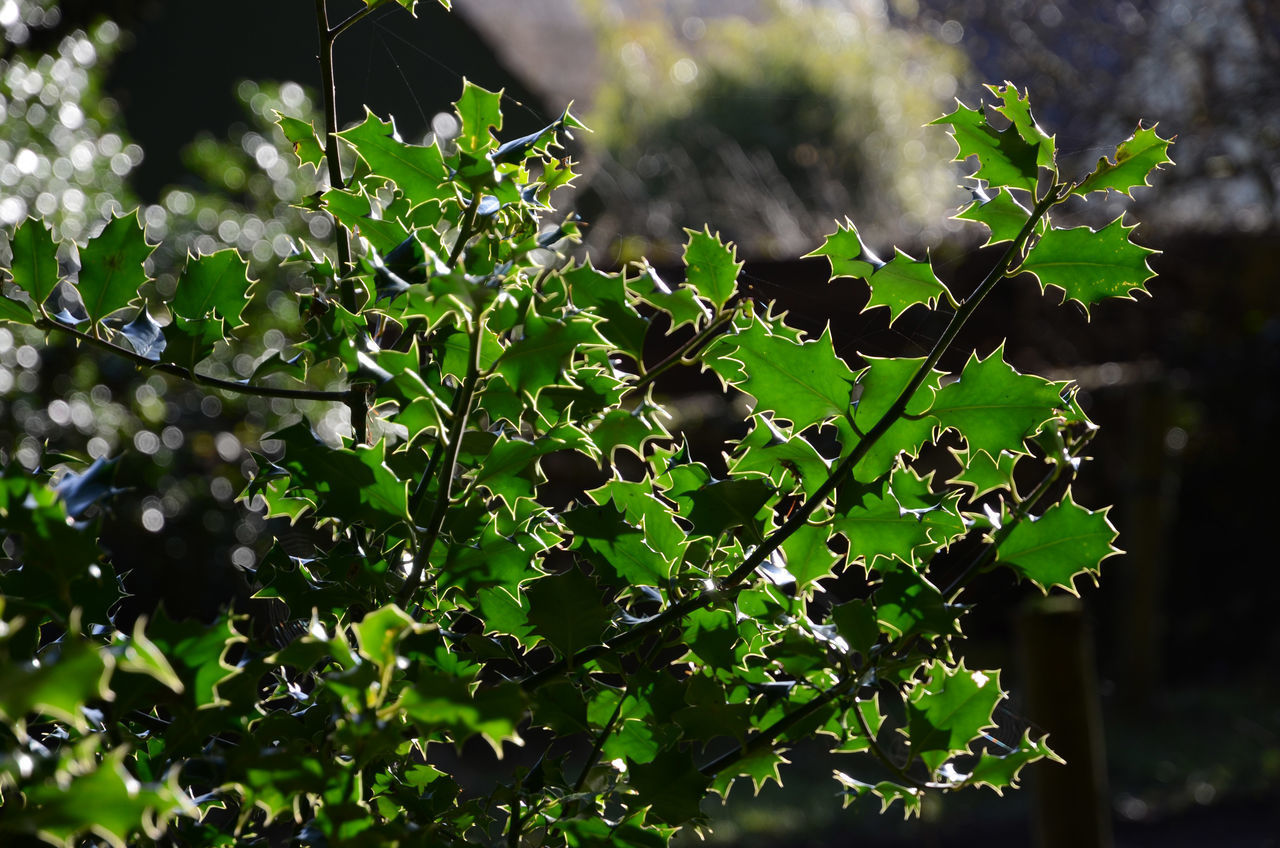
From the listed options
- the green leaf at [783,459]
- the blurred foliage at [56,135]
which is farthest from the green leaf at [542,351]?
the blurred foliage at [56,135]

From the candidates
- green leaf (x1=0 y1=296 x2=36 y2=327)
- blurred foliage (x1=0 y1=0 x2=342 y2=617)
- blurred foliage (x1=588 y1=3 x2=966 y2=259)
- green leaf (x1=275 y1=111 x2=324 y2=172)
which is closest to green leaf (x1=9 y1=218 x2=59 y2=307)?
green leaf (x1=0 y1=296 x2=36 y2=327)

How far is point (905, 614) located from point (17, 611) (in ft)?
1.47

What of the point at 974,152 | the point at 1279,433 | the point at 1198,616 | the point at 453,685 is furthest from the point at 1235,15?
the point at 453,685

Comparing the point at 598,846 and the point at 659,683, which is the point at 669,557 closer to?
the point at 659,683

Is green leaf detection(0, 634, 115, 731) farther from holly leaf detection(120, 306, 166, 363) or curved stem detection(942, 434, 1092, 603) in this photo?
curved stem detection(942, 434, 1092, 603)

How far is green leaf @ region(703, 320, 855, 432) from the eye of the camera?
0.63 meters

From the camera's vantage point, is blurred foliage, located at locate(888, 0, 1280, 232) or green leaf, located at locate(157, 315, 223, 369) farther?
blurred foliage, located at locate(888, 0, 1280, 232)

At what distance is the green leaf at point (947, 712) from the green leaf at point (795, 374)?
7.1 inches

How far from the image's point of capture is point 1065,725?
173cm

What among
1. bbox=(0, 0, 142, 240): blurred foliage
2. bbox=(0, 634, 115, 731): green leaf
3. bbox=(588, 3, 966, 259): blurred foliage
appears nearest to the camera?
bbox=(0, 634, 115, 731): green leaf

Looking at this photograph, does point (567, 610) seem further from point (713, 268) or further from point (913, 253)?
point (913, 253)

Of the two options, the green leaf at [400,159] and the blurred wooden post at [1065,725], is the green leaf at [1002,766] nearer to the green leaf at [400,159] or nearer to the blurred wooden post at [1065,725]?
the green leaf at [400,159]

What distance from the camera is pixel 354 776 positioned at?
51 centimetres

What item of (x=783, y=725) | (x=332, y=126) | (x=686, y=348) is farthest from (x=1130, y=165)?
(x=332, y=126)
